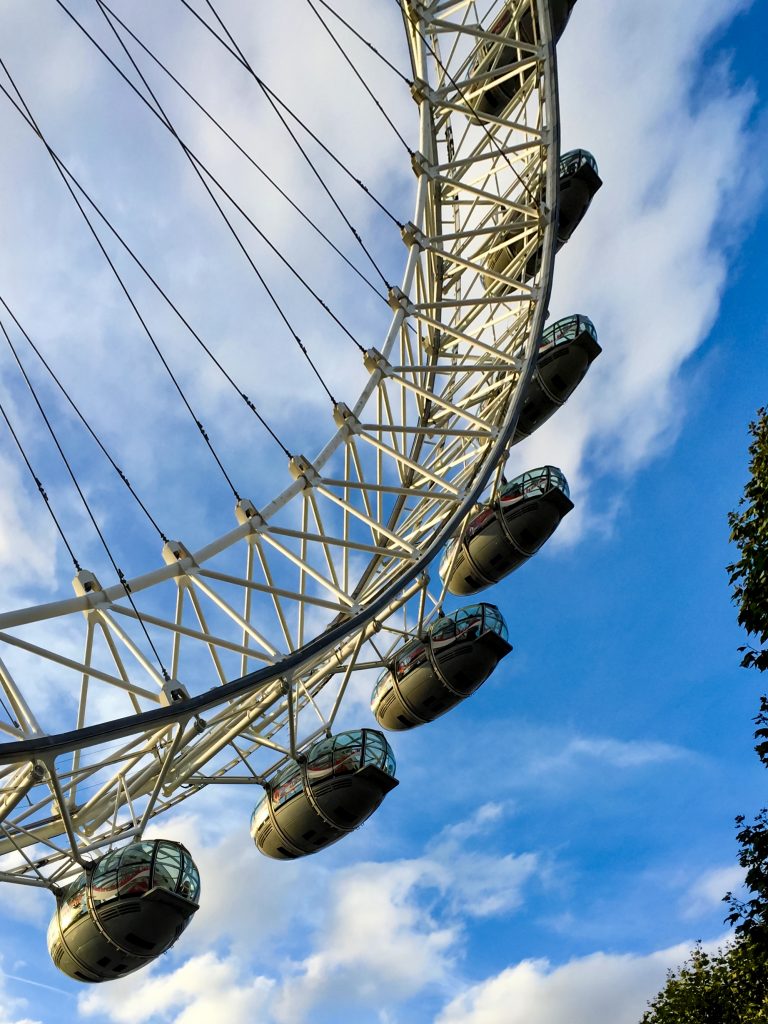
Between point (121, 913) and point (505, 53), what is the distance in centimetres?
2514

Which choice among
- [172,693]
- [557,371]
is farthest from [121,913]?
[557,371]

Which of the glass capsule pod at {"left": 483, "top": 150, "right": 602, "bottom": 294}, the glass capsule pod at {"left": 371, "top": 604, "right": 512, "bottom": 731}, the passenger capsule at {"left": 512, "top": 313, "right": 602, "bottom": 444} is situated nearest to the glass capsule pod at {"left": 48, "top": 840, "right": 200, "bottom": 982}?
the glass capsule pod at {"left": 371, "top": 604, "right": 512, "bottom": 731}

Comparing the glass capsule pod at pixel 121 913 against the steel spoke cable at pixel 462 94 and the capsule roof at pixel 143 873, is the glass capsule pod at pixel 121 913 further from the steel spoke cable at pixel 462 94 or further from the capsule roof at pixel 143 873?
the steel spoke cable at pixel 462 94

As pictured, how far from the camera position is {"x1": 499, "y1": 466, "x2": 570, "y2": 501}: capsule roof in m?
26.8

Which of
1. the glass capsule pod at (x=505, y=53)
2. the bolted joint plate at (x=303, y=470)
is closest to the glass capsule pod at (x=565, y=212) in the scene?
the glass capsule pod at (x=505, y=53)

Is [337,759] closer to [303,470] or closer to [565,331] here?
[303,470]

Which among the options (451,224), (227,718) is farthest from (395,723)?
(451,224)

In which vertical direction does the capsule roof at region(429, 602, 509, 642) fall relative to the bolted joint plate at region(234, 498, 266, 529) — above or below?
below

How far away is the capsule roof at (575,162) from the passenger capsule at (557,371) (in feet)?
16.5

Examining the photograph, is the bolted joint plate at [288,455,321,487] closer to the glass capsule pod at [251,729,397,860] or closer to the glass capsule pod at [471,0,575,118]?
the glass capsule pod at [251,729,397,860]

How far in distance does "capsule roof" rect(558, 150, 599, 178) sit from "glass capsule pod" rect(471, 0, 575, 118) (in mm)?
2361

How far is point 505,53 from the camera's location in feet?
104

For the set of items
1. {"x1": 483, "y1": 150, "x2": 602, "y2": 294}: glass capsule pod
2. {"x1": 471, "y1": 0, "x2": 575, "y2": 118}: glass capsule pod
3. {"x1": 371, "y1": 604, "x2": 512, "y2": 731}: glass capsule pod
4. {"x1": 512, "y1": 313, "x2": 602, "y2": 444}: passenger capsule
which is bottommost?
{"x1": 371, "y1": 604, "x2": 512, "y2": 731}: glass capsule pod

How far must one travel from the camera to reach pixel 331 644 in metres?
18.9
